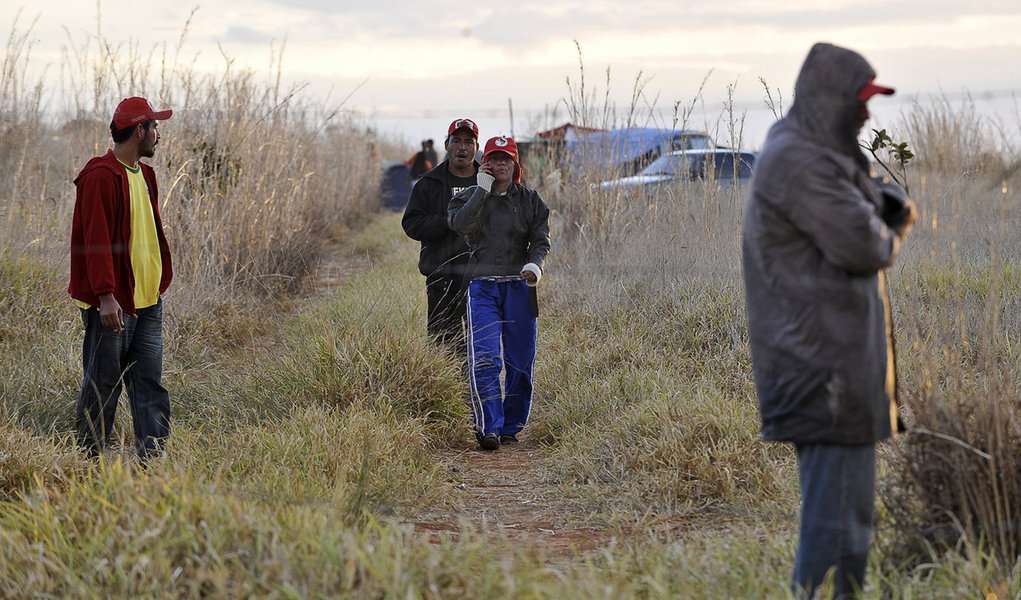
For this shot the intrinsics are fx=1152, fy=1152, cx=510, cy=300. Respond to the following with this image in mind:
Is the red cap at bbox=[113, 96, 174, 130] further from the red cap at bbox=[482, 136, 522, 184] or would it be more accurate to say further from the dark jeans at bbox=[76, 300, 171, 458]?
the red cap at bbox=[482, 136, 522, 184]

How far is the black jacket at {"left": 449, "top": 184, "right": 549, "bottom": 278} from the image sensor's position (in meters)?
6.41

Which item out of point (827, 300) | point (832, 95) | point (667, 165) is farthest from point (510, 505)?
point (667, 165)

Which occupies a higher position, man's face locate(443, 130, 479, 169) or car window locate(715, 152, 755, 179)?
man's face locate(443, 130, 479, 169)

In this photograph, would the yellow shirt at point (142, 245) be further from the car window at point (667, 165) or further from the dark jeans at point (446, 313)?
the car window at point (667, 165)

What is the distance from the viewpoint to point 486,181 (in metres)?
6.33

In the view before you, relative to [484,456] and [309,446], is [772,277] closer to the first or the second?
[309,446]

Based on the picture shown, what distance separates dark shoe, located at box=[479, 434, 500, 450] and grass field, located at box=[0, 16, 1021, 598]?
0.12m

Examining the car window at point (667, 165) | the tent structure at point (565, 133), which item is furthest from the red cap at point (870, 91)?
the tent structure at point (565, 133)

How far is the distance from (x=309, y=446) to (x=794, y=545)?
7.48 ft

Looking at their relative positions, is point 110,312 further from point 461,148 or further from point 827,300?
point 827,300

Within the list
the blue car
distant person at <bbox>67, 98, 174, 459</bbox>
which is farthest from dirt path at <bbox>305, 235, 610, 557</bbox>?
the blue car

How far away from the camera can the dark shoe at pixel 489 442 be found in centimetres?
629

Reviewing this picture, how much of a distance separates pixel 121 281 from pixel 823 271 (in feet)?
11.4

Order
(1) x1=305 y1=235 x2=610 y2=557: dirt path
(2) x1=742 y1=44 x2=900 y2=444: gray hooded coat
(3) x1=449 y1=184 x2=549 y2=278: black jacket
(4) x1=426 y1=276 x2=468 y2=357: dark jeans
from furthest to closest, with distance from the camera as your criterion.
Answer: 1. (4) x1=426 y1=276 x2=468 y2=357: dark jeans
2. (3) x1=449 y1=184 x2=549 y2=278: black jacket
3. (1) x1=305 y1=235 x2=610 y2=557: dirt path
4. (2) x1=742 y1=44 x2=900 y2=444: gray hooded coat
